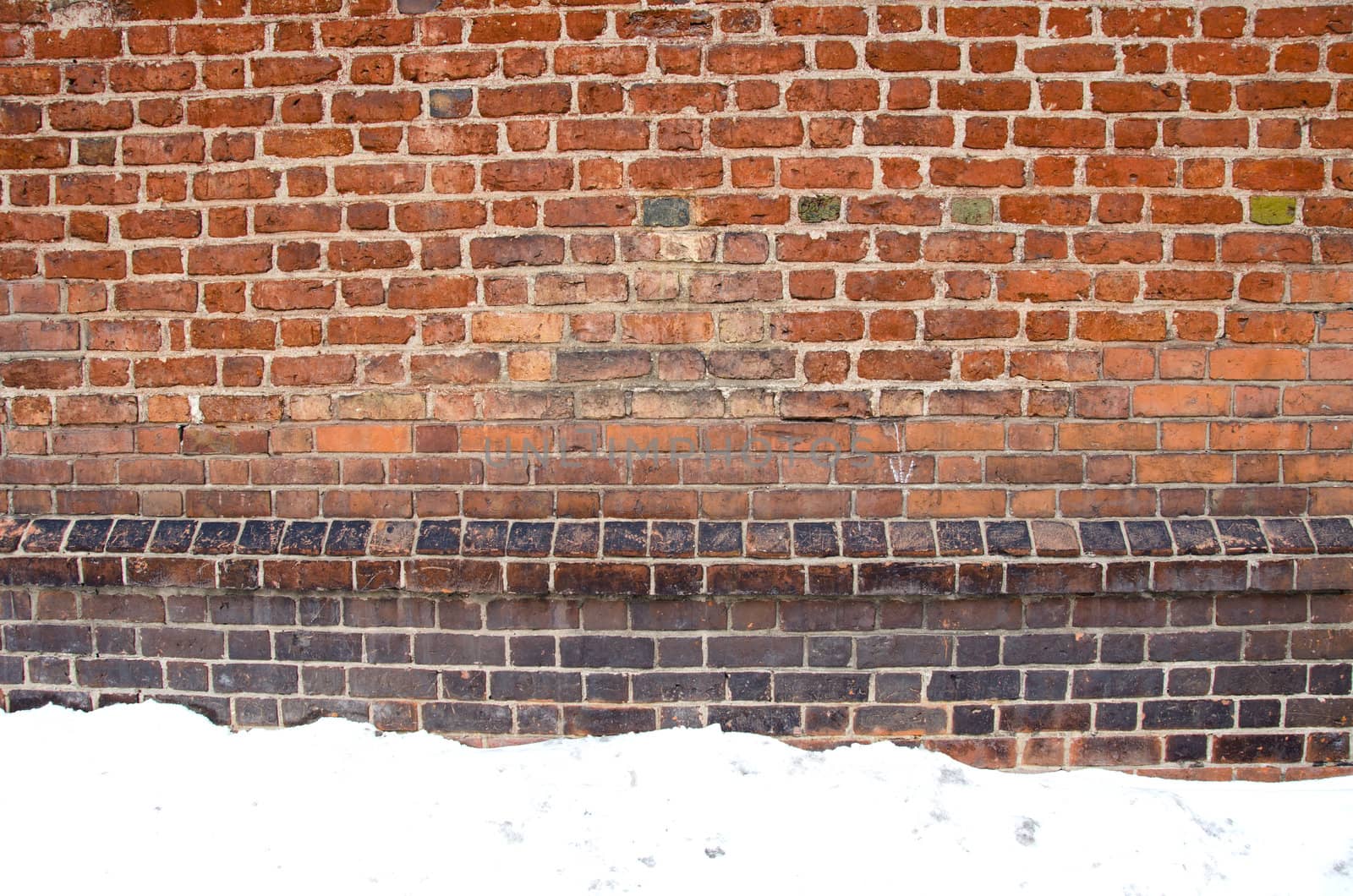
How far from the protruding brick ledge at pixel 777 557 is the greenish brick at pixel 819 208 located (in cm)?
86

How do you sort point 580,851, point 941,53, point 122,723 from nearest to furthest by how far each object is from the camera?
1. point 580,851
2. point 941,53
3. point 122,723

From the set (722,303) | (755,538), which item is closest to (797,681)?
(755,538)

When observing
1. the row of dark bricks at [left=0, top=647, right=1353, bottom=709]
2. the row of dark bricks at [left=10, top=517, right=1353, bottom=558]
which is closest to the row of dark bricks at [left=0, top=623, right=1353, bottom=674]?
the row of dark bricks at [left=0, top=647, right=1353, bottom=709]

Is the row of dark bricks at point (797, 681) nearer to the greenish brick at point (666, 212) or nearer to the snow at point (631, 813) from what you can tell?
the snow at point (631, 813)

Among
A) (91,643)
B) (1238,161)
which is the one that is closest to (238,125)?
(91,643)

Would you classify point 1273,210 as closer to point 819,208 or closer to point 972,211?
point 972,211

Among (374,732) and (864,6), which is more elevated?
(864,6)

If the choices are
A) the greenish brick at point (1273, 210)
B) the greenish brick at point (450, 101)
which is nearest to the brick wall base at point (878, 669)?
the greenish brick at point (1273, 210)

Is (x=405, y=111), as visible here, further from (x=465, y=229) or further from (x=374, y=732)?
(x=374, y=732)

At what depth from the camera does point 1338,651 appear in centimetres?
217

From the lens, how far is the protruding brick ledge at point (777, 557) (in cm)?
208

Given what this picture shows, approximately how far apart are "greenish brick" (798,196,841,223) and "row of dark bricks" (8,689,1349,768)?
1387mm

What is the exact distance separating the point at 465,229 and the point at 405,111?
14.5 inches

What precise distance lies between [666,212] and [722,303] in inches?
11.8
